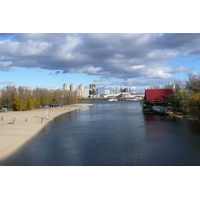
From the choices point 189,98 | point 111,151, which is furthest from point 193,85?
point 111,151

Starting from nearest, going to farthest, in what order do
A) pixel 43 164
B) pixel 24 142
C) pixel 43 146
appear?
pixel 43 164
pixel 43 146
pixel 24 142

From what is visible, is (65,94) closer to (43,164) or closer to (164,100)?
(164,100)

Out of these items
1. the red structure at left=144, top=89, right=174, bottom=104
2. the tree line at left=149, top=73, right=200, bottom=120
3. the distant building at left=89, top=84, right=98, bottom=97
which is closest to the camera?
the tree line at left=149, top=73, right=200, bottom=120

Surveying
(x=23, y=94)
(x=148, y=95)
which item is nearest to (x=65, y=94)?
(x=23, y=94)

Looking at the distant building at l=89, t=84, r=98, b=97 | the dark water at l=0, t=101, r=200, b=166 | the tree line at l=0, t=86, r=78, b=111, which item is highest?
the distant building at l=89, t=84, r=98, b=97

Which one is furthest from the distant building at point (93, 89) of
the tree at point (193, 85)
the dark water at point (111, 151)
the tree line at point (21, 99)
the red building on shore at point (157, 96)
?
the dark water at point (111, 151)

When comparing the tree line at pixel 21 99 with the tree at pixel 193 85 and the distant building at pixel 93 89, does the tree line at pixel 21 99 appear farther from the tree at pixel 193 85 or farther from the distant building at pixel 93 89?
the distant building at pixel 93 89

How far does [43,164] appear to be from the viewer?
808cm

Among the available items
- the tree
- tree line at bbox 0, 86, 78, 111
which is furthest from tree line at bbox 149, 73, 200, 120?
tree line at bbox 0, 86, 78, 111

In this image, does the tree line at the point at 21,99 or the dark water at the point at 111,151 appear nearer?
the dark water at the point at 111,151

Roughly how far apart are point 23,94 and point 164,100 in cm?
2473

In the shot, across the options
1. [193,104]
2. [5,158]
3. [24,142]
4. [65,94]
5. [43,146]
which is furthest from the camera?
[65,94]

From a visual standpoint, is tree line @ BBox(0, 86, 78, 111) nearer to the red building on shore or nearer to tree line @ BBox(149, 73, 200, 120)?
the red building on shore

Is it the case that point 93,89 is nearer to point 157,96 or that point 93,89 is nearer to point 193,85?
point 157,96
